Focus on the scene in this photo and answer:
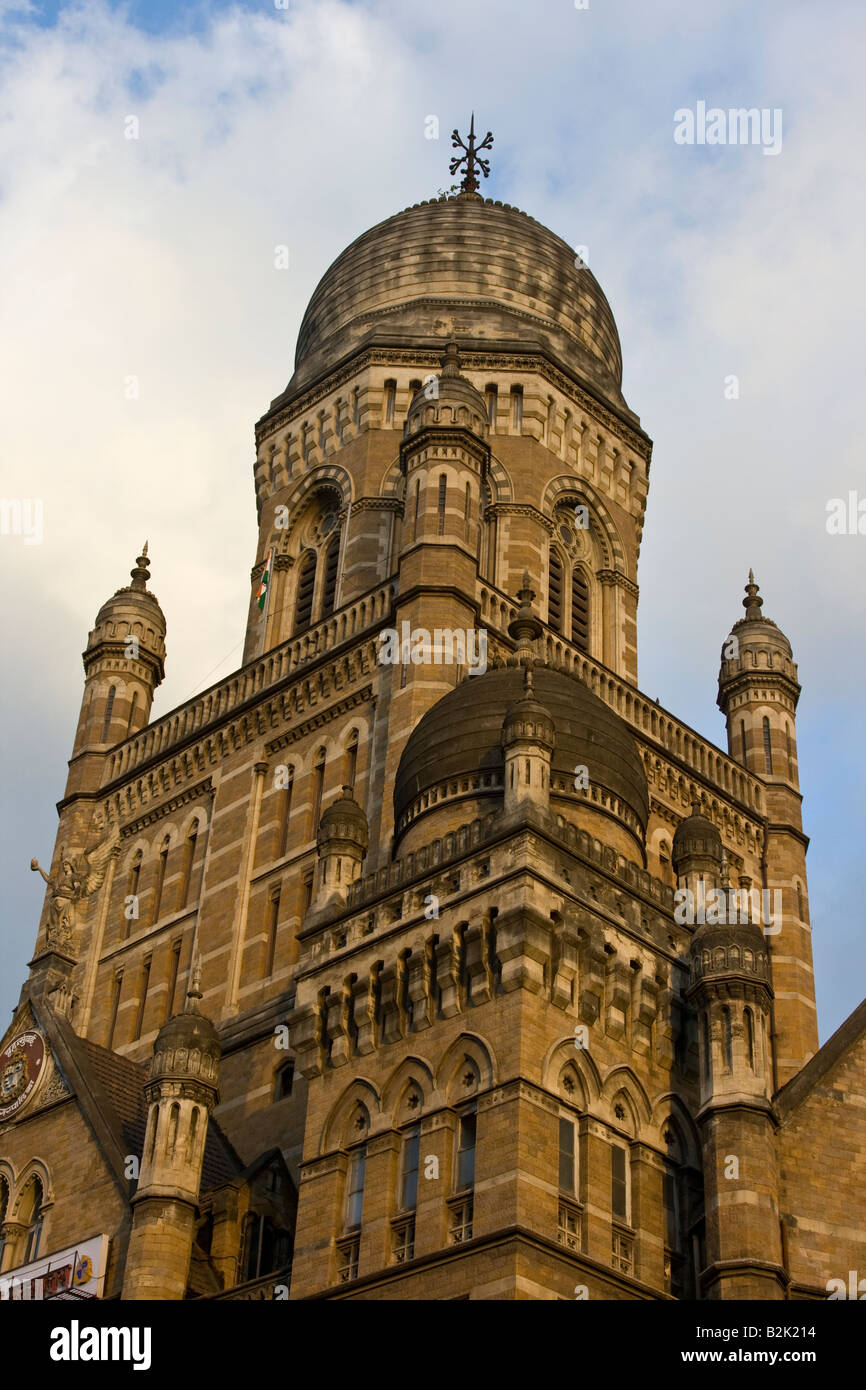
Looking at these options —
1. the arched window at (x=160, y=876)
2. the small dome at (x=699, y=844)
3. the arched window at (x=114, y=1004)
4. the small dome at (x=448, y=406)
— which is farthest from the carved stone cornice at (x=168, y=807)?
the small dome at (x=699, y=844)

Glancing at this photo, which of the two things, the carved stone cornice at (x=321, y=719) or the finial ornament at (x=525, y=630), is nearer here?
the finial ornament at (x=525, y=630)

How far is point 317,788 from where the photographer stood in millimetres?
41906

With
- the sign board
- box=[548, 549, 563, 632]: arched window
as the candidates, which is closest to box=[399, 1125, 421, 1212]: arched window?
the sign board

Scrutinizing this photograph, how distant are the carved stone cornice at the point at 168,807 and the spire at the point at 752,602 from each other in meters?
15.6

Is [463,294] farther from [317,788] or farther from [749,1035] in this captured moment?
[749,1035]

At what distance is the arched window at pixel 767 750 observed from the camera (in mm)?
49219

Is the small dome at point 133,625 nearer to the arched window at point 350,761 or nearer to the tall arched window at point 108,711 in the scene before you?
the tall arched window at point 108,711

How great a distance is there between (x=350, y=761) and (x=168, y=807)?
20.9 feet

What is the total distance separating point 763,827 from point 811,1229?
65.6ft

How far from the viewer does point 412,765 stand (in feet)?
112

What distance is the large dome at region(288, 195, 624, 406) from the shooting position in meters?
52.0
